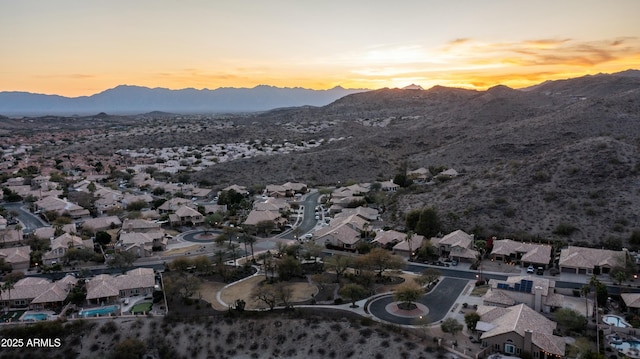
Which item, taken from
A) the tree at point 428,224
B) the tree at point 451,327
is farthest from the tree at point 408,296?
the tree at point 428,224

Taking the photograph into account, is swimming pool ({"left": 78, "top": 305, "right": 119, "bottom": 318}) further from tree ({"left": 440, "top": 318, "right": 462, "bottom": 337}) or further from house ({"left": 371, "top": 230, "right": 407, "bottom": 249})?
house ({"left": 371, "top": 230, "right": 407, "bottom": 249})

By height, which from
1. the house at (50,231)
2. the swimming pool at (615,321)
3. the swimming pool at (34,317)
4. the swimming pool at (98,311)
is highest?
the house at (50,231)

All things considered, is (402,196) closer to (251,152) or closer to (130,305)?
(130,305)

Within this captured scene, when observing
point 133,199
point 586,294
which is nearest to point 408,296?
point 586,294

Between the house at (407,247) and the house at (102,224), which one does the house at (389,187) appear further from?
the house at (102,224)

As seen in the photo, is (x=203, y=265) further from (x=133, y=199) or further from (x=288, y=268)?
(x=133, y=199)

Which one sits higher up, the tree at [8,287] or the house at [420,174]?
the house at [420,174]
